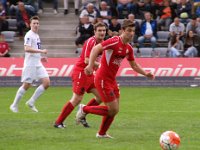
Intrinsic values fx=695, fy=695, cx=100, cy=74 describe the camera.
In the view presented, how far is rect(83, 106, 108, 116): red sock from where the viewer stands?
1235 cm

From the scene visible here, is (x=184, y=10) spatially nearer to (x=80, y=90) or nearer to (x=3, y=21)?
(x=3, y=21)

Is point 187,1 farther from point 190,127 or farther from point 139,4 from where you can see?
point 190,127

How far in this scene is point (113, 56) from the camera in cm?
1214

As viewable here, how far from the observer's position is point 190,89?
24.1m

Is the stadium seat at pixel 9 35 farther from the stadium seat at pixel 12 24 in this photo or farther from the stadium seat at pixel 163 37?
the stadium seat at pixel 163 37

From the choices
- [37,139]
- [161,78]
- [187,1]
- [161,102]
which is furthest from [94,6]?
[37,139]

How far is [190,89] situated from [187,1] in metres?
7.98

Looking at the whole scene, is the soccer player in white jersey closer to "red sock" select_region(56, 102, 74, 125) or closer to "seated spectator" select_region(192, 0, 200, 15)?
"red sock" select_region(56, 102, 74, 125)

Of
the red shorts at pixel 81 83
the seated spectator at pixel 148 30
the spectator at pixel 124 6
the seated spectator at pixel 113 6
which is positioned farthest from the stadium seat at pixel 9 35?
the red shorts at pixel 81 83

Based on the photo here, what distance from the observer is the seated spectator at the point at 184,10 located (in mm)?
30703

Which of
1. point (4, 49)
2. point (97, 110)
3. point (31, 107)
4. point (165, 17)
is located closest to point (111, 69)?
point (97, 110)

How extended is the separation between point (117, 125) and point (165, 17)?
1698 centimetres

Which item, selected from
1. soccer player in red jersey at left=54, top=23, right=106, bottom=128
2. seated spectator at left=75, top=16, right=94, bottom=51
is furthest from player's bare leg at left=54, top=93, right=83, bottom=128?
seated spectator at left=75, top=16, right=94, bottom=51

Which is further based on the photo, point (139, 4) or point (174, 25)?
point (139, 4)
